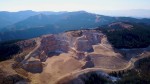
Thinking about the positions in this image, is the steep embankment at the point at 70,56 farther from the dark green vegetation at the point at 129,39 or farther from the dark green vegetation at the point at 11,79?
the dark green vegetation at the point at 11,79

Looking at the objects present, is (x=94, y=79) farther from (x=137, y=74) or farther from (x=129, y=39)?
(x=129, y=39)

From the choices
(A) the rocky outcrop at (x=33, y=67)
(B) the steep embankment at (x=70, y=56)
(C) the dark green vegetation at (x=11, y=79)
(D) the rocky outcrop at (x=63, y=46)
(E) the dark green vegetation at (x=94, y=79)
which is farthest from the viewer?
(D) the rocky outcrop at (x=63, y=46)

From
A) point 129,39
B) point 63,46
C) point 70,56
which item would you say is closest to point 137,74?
point 70,56

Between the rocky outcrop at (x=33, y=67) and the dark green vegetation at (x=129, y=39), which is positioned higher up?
the dark green vegetation at (x=129, y=39)

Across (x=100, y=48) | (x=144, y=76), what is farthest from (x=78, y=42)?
(x=144, y=76)

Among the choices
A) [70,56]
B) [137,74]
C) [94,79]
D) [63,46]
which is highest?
[63,46]

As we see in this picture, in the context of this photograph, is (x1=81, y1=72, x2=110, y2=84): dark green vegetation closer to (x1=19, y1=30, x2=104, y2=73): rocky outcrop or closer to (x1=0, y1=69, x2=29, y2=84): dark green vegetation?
(x1=19, y1=30, x2=104, y2=73): rocky outcrop

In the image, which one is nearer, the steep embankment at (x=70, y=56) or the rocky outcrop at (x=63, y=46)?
the steep embankment at (x=70, y=56)

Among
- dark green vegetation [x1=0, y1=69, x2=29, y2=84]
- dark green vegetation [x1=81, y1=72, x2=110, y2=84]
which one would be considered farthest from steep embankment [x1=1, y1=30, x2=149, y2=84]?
dark green vegetation [x1=0, y1=69, x2=29, y2=84]

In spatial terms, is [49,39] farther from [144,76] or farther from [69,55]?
[144,76]

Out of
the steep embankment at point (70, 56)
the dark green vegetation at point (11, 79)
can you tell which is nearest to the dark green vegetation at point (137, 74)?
the steep embankment at point (70, 56)
